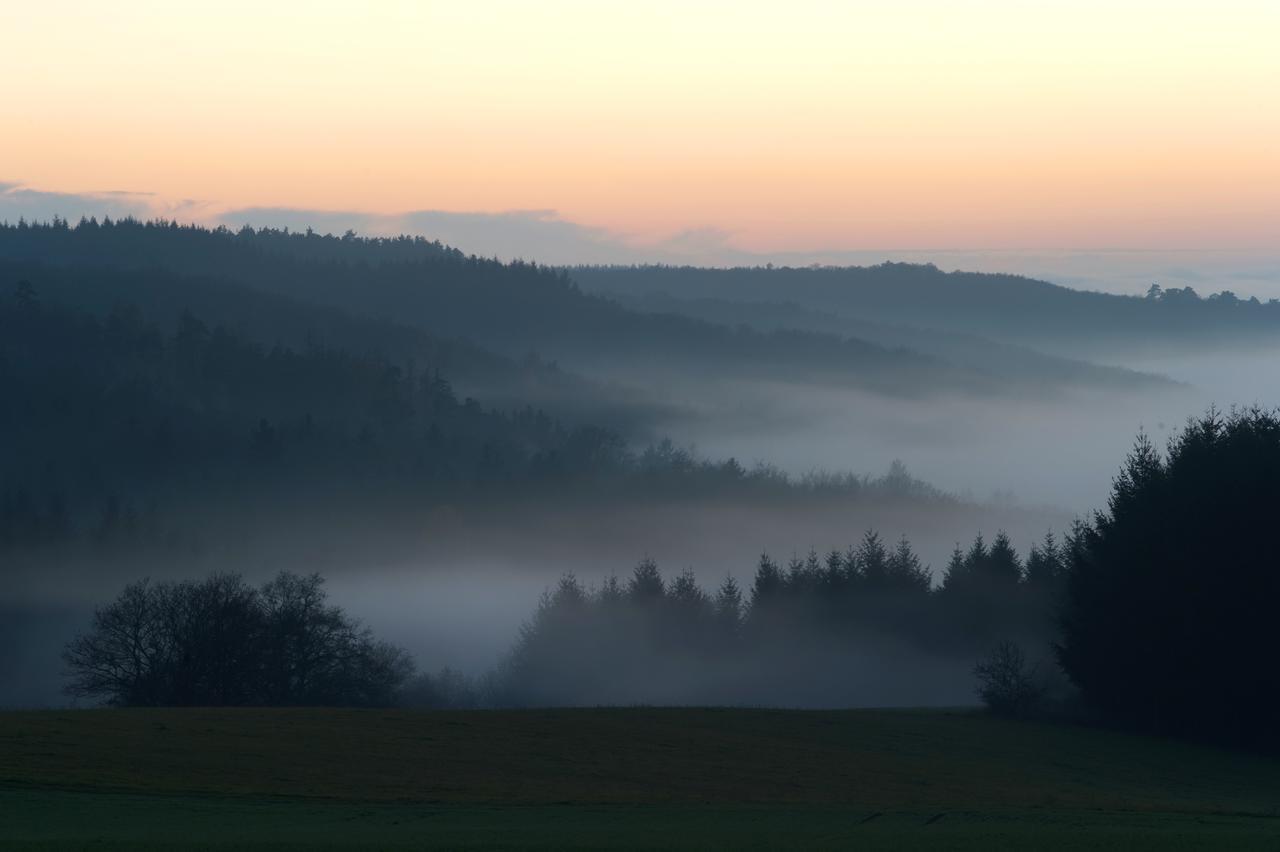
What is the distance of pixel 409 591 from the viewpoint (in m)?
162

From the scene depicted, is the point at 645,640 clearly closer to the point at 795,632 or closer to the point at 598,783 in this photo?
the point at 795,632

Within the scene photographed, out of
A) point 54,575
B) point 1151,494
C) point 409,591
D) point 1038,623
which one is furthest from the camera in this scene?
point 409,591

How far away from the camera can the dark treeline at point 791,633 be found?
242 feet

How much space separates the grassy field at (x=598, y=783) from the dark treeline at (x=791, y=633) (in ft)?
87.5

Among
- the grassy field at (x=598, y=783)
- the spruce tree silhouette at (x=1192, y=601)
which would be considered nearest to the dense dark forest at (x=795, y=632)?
the spruce tree silhouette at (x=1192, y=601)

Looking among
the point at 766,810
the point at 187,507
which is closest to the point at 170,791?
the point at 766,810

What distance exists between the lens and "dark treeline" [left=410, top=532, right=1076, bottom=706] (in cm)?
7369

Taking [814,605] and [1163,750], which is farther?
[814,605]

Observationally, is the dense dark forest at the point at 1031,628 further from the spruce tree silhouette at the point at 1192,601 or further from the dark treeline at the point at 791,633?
the dark treeline at the point at 791,633

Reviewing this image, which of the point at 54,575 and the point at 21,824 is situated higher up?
the point at 21,824

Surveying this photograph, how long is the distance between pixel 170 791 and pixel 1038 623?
50157 millimetres

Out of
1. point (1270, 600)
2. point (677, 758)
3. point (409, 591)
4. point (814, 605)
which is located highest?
point (1270, 600)

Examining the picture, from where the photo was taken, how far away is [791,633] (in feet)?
280

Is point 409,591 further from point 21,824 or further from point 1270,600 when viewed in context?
point 21,824
